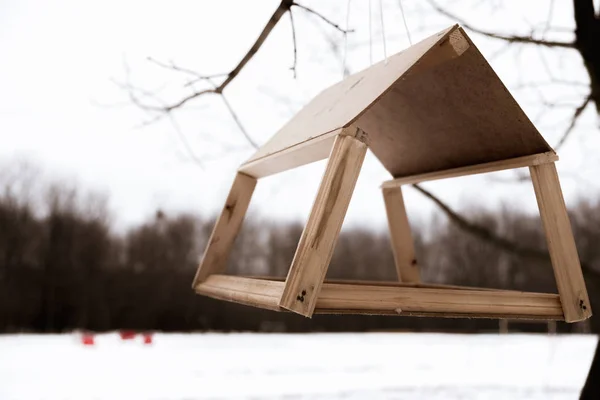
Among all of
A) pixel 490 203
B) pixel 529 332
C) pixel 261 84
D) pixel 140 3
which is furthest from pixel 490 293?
pixel 529 332

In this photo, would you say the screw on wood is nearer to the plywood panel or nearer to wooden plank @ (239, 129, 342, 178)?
wooden plank @ (239, 129, 342, 178)

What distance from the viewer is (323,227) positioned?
2.84ft

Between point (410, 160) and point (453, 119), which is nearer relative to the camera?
point (453, 119)

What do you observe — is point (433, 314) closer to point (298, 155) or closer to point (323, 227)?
point (323, 227)

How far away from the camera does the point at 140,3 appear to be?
4535 mm

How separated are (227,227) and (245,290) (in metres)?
0.46

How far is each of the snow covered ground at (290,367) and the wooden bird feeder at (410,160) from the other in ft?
9.36

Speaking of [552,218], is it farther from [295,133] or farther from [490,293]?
[295,133]

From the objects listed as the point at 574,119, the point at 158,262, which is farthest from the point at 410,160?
the point at 158,262

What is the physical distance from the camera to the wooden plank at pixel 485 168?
1.12 m

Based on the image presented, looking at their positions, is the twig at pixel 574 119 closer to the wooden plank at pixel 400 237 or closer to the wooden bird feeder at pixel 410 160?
the wooden plank at pixel 400 237

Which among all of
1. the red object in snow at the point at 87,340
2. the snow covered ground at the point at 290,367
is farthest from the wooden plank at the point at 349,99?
the red object in snow at the point at 87,340

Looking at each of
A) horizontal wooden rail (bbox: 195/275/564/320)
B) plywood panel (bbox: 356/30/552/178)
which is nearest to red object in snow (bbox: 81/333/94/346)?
plywood panel (bbox: 356/30/552/178)

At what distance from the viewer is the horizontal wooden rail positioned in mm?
876
